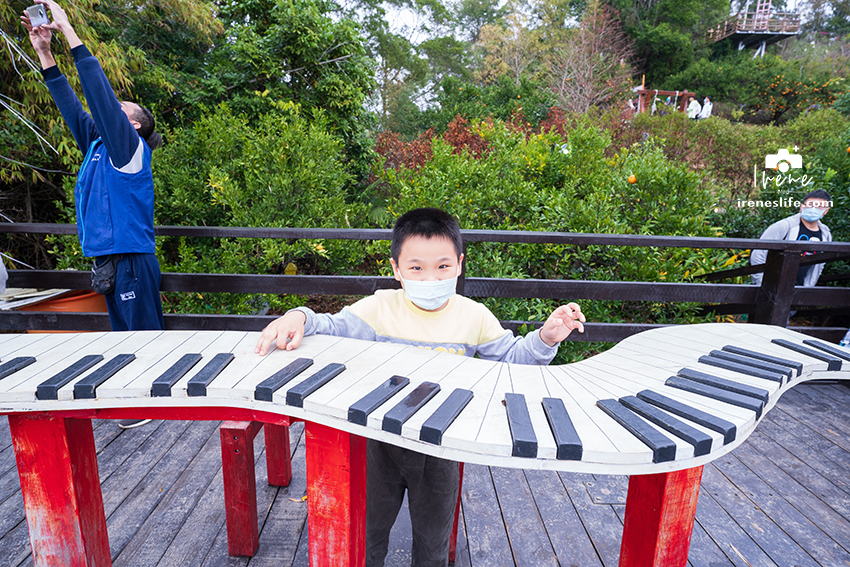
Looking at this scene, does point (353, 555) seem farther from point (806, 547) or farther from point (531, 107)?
point (531, 107)

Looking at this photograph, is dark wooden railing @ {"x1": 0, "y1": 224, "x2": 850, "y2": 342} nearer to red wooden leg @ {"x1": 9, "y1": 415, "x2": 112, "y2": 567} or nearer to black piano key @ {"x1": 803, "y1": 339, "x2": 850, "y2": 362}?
black piano key @ {"x1": 803, "y1": 339, "x2": 850, "y2": 362}

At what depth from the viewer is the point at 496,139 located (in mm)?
4332

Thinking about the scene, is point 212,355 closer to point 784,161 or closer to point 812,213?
point 812,213

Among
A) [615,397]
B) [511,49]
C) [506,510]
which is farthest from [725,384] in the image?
[511,49]

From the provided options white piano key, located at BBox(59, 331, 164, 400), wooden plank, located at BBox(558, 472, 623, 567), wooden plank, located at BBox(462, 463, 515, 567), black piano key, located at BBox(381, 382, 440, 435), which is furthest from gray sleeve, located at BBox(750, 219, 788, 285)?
white piano key, located at BBox(59, 331, 164, 400)

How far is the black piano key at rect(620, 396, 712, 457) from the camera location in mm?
832

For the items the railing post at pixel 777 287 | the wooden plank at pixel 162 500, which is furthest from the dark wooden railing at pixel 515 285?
the wooden plank at pixel 162 500

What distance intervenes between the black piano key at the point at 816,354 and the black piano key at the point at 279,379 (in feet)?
4.85

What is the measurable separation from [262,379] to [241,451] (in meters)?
0.61

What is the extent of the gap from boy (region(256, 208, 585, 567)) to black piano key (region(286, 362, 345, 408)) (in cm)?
21

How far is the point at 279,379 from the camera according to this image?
1051 mm

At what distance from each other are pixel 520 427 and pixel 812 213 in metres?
4.18

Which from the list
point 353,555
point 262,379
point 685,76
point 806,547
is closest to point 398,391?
point 262,379

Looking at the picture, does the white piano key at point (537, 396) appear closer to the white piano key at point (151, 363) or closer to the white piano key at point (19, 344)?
the white piano key at point (151, 363)
